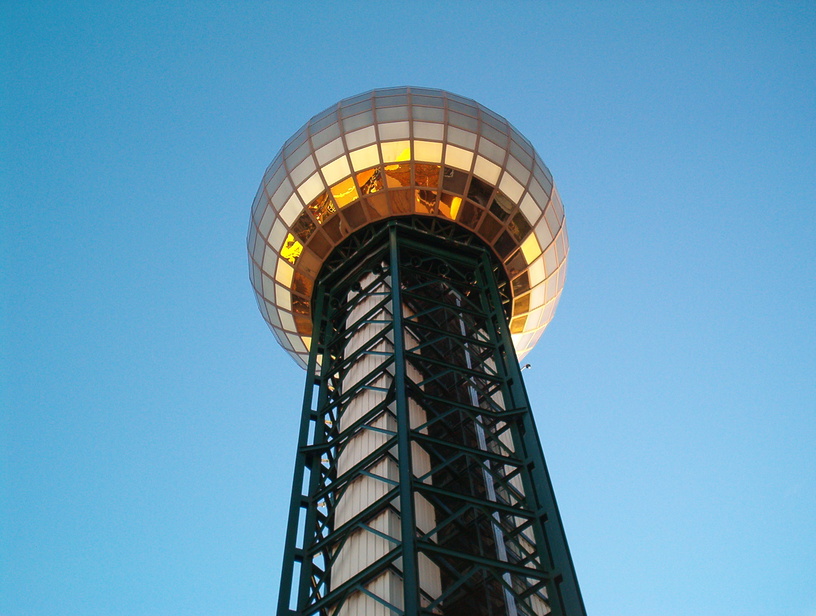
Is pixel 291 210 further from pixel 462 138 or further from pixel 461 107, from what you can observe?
pixel 461 107

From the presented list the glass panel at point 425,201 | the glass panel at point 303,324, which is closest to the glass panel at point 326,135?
the glass panel at point 425,201

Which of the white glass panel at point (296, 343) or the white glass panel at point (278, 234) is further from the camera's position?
the white glass panel at point (296, 343)

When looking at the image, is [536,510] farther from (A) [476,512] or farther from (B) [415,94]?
(B) [415,94]

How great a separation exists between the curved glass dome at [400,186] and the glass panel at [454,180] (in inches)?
1.3

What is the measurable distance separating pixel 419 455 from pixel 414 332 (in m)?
4.92

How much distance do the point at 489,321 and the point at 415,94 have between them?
26.6ft

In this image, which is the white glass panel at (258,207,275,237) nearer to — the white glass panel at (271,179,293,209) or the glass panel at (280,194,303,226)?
the white glass panel at (271,179,293,209)

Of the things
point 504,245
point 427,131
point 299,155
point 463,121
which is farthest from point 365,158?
point 504,245

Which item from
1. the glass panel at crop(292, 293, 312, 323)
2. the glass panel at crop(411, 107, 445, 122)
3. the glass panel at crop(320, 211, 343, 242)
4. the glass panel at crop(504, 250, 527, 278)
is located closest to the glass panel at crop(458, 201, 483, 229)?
the glass panel at crop(504, 250, 527, 278)

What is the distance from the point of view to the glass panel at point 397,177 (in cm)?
2475

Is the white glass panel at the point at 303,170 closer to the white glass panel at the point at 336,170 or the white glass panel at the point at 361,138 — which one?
the white glass panel at the point at 336,170

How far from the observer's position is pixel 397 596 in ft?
51.2

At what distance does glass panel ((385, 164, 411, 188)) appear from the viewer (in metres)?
24.8

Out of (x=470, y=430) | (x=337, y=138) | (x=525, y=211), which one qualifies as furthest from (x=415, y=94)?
(x=470, y=430)
